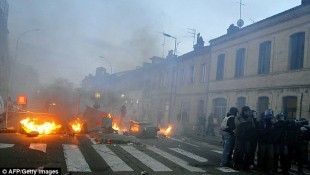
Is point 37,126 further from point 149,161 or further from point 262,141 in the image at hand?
point 262,141

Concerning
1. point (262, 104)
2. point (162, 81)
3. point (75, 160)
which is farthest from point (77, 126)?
point (162, 81)

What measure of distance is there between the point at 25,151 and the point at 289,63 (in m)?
17.0

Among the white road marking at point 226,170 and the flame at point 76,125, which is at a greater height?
the flame at point 76,125

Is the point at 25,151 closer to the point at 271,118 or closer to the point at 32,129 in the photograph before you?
the point at 32,129

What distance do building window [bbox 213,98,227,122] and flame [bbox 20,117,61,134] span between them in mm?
15286

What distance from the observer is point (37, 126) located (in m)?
15.9

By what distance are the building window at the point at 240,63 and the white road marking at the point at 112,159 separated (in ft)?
52.3

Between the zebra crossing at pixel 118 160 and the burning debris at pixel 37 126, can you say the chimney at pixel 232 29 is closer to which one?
the burning debris at pixel 37 126

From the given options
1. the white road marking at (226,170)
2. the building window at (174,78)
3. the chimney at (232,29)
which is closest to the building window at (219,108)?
the chimney at (232,29)

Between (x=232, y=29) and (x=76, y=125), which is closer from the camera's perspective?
(x=76, y=125)

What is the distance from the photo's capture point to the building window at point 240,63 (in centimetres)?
2548

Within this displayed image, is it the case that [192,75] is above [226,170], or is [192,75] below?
above

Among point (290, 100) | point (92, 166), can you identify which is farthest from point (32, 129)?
point (290, 100)

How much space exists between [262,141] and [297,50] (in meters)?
12.1
